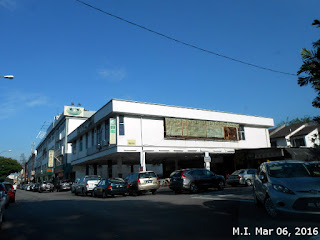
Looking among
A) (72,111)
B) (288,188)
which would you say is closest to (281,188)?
(288,188)

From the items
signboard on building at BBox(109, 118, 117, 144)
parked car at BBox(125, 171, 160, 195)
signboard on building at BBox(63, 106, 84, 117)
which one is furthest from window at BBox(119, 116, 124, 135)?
signboard on building at BBox(63, 106, 84, 117)

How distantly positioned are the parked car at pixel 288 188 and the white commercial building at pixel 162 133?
1823 cm

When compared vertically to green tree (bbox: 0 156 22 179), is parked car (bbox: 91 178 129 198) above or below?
below

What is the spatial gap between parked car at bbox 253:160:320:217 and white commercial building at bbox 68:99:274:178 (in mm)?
18232

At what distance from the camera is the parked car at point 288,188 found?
6.41m

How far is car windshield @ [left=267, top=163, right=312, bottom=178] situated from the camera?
7.85 meters

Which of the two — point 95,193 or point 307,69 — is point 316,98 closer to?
point 307,69

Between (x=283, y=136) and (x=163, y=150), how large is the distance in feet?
86.0

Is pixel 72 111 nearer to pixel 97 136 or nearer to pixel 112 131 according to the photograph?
pixel 97 136

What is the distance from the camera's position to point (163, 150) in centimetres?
3170

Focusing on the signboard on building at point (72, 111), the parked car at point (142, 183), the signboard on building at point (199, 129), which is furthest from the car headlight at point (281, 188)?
the signboard on building at point (72, 111)

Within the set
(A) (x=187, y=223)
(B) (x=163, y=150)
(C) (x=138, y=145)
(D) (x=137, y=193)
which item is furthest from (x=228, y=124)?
(A) (x=187, y=223)

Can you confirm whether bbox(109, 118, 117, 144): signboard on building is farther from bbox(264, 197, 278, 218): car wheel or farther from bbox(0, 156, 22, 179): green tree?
bbox(0, 156, 22, 179): green tree

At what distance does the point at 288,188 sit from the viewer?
6770 mm
